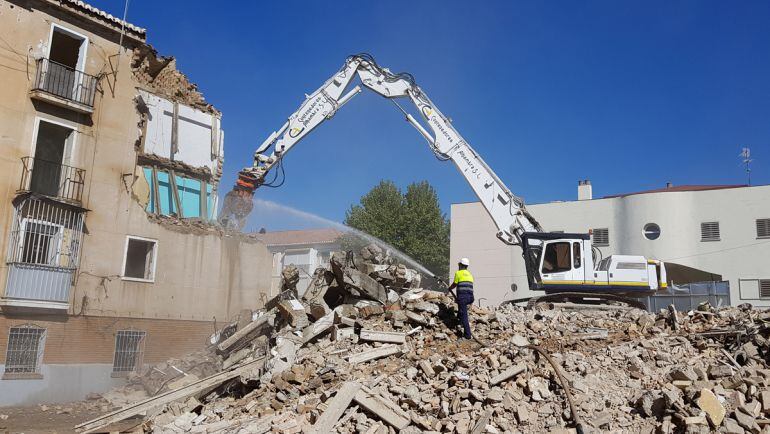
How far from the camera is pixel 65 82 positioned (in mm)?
18344

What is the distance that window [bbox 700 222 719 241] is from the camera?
101 ft

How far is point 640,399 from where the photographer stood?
898 cm

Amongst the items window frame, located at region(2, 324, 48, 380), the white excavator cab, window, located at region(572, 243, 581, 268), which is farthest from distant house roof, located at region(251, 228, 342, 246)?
window, located at region(572, 243, 581, 268)

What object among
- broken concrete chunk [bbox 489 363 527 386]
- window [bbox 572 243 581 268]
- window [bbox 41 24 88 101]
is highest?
window [bbox 41 24 88 101]

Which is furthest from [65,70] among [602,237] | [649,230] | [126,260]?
[649,230]

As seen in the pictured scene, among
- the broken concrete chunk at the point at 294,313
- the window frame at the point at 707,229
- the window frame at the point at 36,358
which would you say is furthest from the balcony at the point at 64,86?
the window frame at the point at 707,229

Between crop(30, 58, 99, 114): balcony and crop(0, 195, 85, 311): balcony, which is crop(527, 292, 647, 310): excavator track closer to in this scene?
crop(0, 195, 85, 311): balcony

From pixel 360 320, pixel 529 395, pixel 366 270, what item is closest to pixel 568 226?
pixel 366 270

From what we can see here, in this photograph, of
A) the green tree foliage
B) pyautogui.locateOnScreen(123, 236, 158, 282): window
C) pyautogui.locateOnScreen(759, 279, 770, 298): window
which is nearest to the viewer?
pyautogui.locateOnScreen(123, 236, 158, 282): window

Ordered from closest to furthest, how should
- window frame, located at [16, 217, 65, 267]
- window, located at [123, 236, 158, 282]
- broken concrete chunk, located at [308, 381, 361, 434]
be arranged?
broken concrete chunk, located at [308, 381, 361, 434], window frame, located at [16, 217, 65, 267], window, located at [123, 236, 158, 282]

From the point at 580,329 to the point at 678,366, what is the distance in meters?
2.85

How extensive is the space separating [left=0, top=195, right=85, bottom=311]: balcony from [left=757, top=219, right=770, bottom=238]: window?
29.3 metres

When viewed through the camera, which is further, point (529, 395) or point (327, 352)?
point (327, 352)

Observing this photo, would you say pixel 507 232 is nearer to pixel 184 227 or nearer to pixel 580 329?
pixel 580 329
